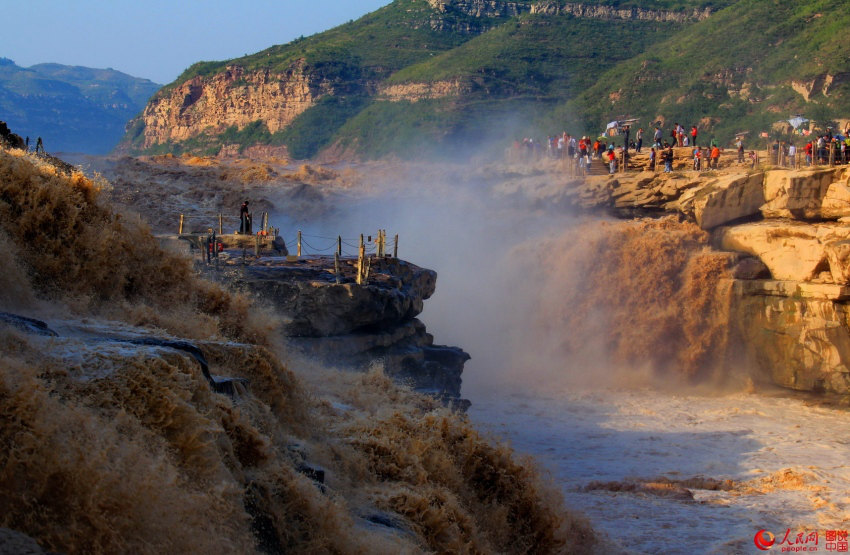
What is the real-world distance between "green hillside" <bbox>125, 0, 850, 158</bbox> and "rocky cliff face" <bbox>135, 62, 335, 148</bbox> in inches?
25.8

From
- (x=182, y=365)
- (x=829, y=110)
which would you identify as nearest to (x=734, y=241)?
(x=829, y=110)

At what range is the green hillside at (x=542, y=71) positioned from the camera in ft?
150

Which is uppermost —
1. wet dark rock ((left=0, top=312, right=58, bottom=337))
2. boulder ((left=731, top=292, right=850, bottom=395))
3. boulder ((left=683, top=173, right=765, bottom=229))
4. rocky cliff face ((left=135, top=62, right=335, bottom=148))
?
rocky cliff face ((left=135, top=62, right=335, bottom=148))

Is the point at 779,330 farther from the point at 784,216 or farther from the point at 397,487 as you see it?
the point at 397,487

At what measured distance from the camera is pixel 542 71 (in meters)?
60.8

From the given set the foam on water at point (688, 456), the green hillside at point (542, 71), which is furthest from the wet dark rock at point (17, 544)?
the green hillside at point (542, 71)

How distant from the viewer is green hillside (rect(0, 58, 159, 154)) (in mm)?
96688

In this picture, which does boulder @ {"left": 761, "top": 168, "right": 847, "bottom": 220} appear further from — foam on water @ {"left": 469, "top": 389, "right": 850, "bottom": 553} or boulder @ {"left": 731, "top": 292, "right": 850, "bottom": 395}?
foam on water @ {"left": 469, "top": 389, "right": 850, "bottom": 553}

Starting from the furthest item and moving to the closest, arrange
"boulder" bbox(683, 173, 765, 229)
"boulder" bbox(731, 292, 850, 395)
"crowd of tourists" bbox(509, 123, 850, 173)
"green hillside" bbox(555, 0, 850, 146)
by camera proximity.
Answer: "green hillside" bbox(555, 0, 850, 146) → "crowd of tourists" bbox(509, 123, 850, 173) → "boulder" bbox(683, 173, 765, 229) → "boulder" bbox(731, 292, 850, 395)

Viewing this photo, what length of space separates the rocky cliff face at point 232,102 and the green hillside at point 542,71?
2.15ft

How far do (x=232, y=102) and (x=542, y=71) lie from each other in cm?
2199

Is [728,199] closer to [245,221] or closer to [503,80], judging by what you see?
[245,221]

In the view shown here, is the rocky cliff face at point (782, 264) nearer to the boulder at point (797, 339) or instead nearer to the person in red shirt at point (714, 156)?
the boulder at point (797, 339)

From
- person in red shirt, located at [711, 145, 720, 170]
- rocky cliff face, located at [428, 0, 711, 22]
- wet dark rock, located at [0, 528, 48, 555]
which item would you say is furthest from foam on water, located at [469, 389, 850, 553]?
rocky cliff face, located at [428, 0, 711, 22]
